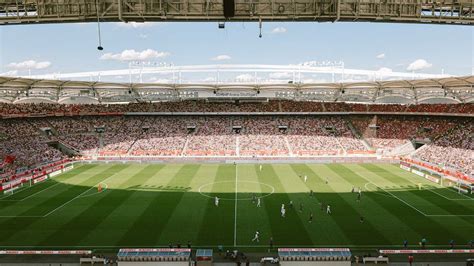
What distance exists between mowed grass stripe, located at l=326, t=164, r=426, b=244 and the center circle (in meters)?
7.24

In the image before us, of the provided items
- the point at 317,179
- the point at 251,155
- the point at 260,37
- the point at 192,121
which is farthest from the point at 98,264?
the point at 192,121

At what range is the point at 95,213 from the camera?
27.4 metres

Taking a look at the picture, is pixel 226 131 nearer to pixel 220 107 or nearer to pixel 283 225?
pixel 220 107

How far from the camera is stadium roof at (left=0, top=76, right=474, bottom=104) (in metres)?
52.3

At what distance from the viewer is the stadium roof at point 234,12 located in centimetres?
1544

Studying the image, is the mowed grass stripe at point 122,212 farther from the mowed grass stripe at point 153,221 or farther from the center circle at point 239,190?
the center circle at point 239,190

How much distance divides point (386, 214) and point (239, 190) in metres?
12.8

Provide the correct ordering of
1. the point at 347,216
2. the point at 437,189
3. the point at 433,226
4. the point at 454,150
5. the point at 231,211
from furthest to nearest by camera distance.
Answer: the point at 454,150
the point at 437,189
the point at 231,211
the point at 347,216
the point at 433,226

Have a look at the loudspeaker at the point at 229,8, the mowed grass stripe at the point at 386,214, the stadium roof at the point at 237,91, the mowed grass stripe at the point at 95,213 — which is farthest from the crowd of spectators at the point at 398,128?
the loudspeaker at the point at 229,8

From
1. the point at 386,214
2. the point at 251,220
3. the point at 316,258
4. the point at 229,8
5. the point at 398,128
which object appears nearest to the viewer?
the point at 229,8

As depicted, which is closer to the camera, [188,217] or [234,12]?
[234,12]

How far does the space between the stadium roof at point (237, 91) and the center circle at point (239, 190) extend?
92.8 feet

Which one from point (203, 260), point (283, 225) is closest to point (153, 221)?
point (203, 260)

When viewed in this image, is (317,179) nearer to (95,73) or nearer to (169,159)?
(169,159)
